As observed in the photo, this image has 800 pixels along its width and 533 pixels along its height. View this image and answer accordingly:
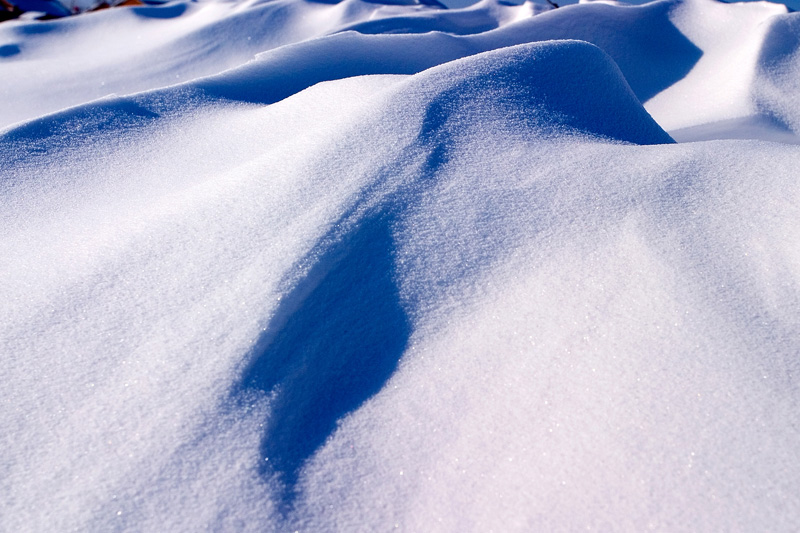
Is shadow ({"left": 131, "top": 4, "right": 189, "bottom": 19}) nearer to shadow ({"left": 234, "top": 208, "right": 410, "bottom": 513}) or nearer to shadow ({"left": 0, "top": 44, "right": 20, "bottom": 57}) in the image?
shadow ({"left": 0, "top": 44, "right": 20, "bottom": 57})

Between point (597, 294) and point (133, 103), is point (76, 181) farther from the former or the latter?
point (597, 294)

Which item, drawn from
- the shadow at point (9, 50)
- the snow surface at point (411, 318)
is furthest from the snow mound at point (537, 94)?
the shadow at point (9, 50)

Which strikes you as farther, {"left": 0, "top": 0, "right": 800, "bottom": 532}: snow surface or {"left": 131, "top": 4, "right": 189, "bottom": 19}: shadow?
{"left": 131, "top": 4, "right": 189, "bottom": 19}: shadow

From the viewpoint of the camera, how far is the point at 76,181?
1226 millimetres

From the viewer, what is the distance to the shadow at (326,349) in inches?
27.6

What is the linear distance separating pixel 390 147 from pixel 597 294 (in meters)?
0.45

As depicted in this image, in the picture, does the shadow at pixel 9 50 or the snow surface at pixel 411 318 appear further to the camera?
the shadow at pixel 9 50

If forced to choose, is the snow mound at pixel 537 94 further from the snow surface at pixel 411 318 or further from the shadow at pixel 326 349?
the shadow at pixel 326 349

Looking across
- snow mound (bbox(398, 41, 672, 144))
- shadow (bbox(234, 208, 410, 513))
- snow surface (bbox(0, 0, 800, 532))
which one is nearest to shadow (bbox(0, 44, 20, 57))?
snow surface (bbox(0, 0, 800, 532))

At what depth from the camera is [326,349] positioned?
2.57ft

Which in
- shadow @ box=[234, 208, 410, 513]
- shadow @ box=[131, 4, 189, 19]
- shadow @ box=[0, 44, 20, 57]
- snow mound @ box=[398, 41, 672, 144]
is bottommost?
shadow @ box=[0, 44, 20, 57]

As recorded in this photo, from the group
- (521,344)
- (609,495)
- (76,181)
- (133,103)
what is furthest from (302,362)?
(133,103)

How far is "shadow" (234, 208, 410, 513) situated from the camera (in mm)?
702

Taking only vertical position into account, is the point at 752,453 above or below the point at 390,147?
Answer: below
